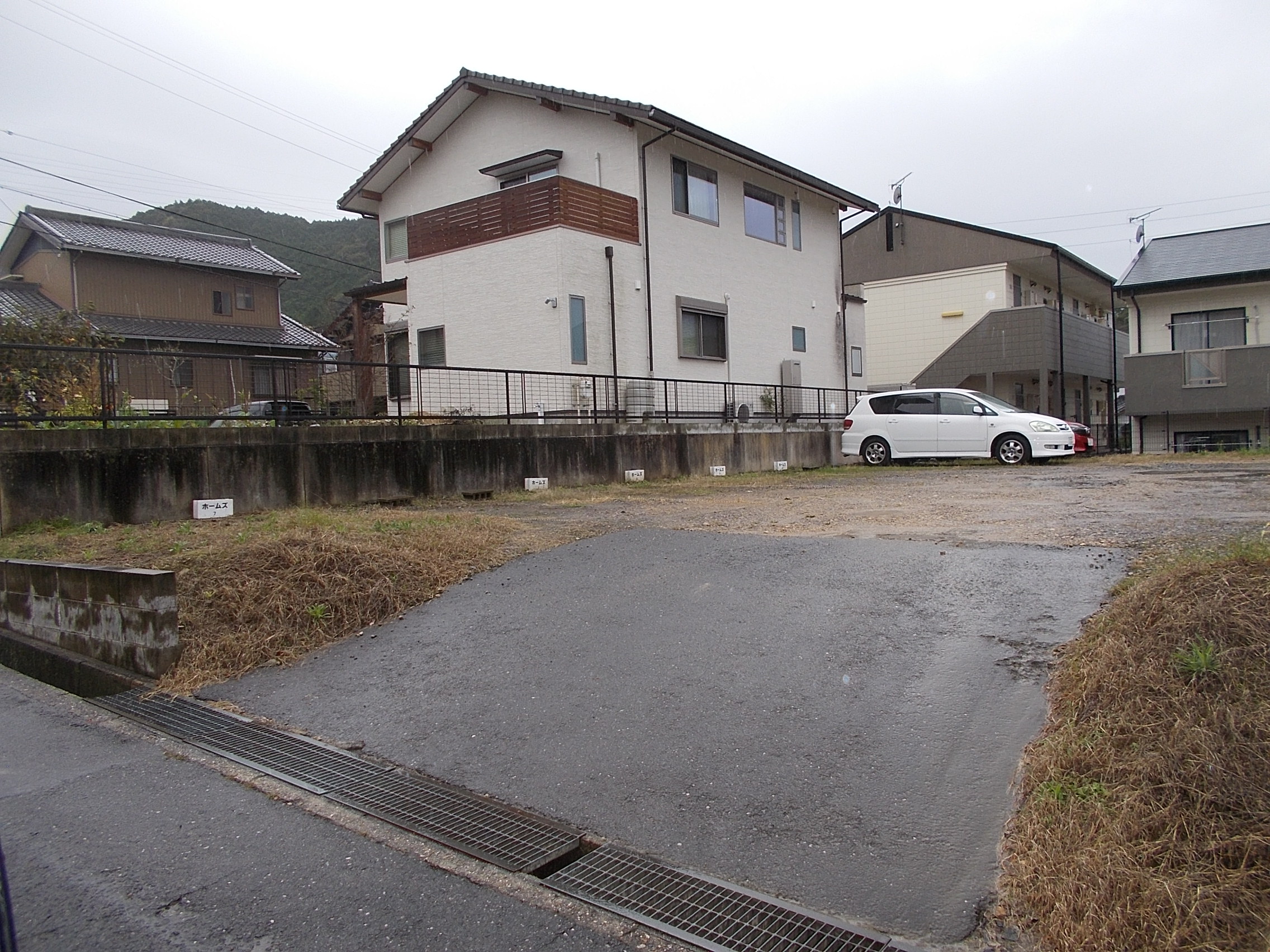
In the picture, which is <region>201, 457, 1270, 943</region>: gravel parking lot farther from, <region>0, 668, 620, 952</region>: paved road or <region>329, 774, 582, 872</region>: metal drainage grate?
<region>0, 668, 620, 952</region>: paved road

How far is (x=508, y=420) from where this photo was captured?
12.4m

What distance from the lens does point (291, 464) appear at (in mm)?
9562

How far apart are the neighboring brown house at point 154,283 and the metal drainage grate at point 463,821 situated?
2254 centimetres

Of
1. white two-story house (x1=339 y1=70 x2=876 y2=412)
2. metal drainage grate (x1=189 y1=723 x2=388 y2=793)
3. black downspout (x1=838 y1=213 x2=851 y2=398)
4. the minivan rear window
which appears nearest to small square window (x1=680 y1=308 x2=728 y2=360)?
white two-story house (x1=339 y1=70 x2=876 y2=412)

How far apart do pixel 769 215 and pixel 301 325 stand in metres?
22.0

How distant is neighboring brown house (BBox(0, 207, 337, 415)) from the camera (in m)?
27.4

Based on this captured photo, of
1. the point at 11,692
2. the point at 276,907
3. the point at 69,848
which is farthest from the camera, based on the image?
the point at 11,692

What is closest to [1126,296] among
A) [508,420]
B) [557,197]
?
[557,197]

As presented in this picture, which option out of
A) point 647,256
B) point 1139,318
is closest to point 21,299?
point 647,256

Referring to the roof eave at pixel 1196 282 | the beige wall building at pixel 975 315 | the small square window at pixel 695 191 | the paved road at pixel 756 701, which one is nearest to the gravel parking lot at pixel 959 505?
the paved road at pixel 756 701

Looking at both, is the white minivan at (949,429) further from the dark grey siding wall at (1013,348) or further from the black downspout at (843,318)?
the dark grey siding wall at (1013,348)

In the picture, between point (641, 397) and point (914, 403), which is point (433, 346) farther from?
point (914, 403)

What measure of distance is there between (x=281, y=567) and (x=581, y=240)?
1151cm

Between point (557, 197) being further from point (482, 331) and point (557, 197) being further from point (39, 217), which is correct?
point (39, 217)
